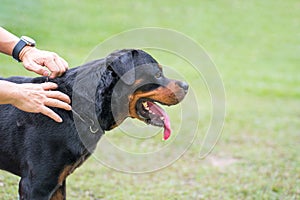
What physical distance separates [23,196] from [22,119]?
617 millimetres

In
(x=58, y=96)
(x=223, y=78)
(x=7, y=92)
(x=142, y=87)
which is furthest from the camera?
(x=223, y=78)

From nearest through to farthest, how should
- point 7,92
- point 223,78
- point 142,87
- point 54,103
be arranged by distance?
point 7,92
point 54,103
point 142,87
point 223,78

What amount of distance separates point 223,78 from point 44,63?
1141cm

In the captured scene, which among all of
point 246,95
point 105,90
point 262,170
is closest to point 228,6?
point 246,95

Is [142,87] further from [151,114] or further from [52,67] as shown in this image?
[52,67]

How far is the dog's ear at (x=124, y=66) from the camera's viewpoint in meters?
4.41

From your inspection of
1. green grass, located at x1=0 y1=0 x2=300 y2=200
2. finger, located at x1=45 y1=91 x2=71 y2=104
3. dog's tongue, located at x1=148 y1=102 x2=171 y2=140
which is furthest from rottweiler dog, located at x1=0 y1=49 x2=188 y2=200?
green grass, located at x1=0 y1=0 x2=300 y2=200

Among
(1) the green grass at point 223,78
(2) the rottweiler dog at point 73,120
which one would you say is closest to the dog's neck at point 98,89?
(2) the rottweiler dog at point 73,120

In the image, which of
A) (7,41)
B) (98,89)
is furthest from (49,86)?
(7,41)

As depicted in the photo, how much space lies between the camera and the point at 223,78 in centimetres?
1538

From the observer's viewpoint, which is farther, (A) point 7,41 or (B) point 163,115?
(B) point 163,115

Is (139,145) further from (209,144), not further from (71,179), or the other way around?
(71,179)

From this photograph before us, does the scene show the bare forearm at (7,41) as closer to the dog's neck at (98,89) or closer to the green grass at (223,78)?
the dog's neck at (98,89)

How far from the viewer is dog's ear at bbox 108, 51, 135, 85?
4.41 meters
